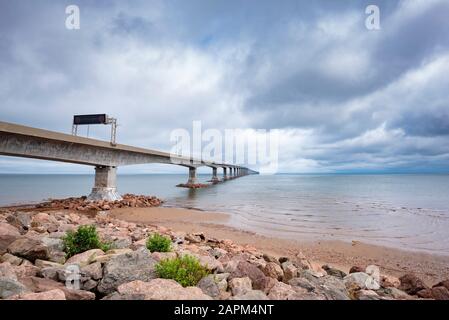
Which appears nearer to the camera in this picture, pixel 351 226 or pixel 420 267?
pixel 420 267

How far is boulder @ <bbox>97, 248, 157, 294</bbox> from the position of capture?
14.0ft

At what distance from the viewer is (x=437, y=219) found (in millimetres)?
16969

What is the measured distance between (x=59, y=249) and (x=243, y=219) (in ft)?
40.5

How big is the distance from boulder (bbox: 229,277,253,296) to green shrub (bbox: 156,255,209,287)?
0.57 meters

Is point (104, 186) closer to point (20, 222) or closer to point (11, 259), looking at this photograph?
point (20, 222)

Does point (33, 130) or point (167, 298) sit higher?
point (33, 130)

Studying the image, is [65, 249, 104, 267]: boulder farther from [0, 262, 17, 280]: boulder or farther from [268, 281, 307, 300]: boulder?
[268, 281, 307, 300]: boulder

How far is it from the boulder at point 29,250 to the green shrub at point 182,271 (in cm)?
306

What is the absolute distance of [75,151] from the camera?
21.5 m

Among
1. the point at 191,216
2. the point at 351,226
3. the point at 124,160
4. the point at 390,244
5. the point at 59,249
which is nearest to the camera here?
the point at 59,249

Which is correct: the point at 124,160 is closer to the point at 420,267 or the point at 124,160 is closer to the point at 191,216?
the point at 191,216
